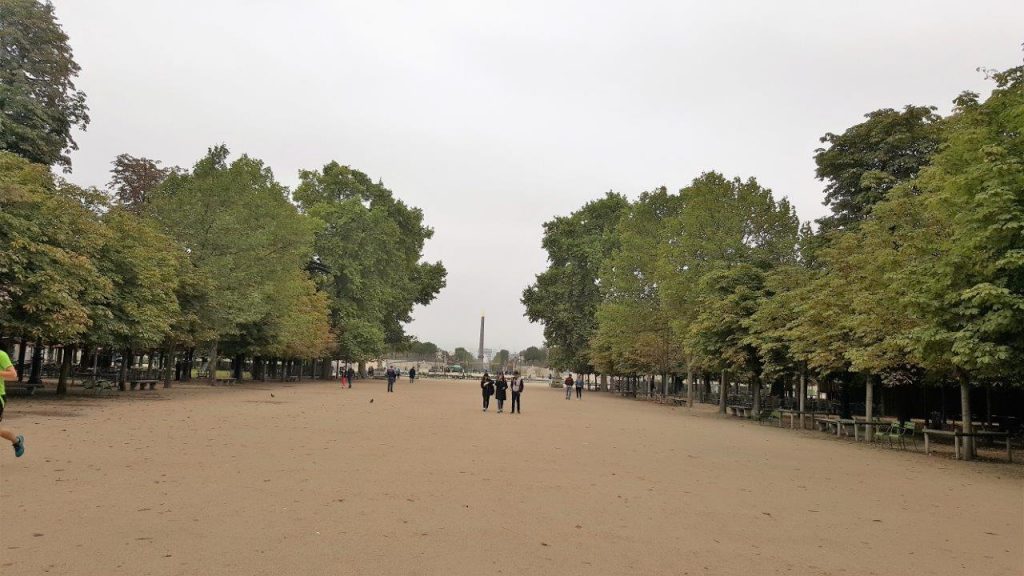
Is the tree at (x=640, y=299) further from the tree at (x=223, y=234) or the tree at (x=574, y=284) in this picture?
the tree at (x=223, y=234)

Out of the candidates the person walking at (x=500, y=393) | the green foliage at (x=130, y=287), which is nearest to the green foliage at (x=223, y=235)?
the green foliage at (x=130, y=287)

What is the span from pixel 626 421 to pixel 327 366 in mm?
45283

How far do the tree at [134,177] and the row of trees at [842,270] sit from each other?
32663mm

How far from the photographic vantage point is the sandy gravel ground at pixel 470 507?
6.10m

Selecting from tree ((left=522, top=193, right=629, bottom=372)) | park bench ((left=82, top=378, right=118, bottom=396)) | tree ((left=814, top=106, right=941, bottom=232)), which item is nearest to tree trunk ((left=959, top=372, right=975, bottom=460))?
tree ((left=814, top=106, right=941, bottom=232))

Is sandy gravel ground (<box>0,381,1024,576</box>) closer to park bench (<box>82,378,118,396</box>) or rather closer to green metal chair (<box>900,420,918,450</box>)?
green metal chair (<box>900,420,918,450</box>)

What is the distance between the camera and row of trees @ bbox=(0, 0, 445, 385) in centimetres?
2025

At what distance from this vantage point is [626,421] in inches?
1014

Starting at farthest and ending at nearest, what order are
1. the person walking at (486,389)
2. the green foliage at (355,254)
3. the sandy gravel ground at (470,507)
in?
1. the green foliage at (355,254)
2. the person walking at (486,389)
3. the sandy gravel ground at (470,507)

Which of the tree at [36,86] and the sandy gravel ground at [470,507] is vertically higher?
the tree at [36,86]

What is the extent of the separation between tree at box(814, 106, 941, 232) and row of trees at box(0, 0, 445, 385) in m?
29.7

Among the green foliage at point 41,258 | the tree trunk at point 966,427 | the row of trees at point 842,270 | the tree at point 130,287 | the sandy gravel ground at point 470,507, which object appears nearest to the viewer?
the sandy gravel ground at point 470,507

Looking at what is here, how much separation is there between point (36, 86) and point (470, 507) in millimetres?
32579

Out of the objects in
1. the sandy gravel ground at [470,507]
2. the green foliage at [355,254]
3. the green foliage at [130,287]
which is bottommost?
the sandy gravel ground at [470,507]
